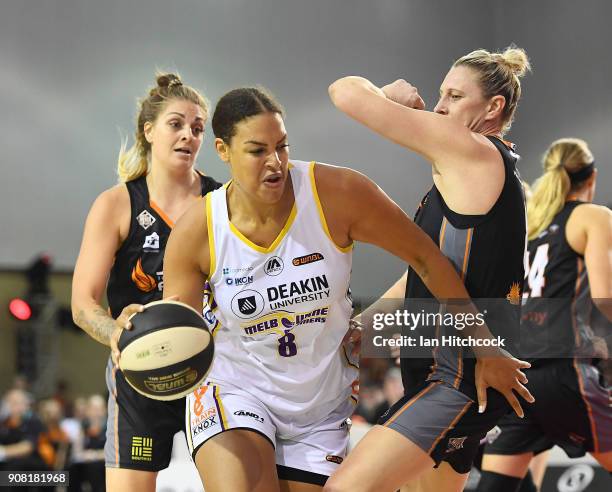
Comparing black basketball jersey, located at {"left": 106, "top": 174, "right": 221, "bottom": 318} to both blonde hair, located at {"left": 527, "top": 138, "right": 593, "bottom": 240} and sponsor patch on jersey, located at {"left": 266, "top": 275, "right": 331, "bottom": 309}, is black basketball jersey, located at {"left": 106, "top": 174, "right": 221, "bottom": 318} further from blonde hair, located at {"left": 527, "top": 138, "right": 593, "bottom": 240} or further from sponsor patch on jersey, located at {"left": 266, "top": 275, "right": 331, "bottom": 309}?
blonde hair, located at {"left": 527, "top": 138, "right": 593, "bottom": 240}

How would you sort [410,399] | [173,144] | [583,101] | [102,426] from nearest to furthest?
[410,399]
[173,144]
[102,426]
[583,101]

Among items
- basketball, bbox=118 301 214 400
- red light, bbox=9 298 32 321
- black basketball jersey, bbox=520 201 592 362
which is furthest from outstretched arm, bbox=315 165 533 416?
red light, bbox=9 298 32 321

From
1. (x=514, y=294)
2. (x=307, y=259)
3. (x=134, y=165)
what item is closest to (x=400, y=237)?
(x=307, y=259)

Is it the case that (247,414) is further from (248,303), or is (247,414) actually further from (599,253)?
(599,253)

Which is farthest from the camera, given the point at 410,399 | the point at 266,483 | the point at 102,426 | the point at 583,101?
the point at 583,101

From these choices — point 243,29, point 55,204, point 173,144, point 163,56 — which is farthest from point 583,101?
point 173,144

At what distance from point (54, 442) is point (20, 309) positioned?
3.15m

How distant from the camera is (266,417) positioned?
9.28ft

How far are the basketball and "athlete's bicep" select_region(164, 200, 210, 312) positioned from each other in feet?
0.52

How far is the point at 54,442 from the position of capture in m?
9.55

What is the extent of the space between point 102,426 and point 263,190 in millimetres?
7506

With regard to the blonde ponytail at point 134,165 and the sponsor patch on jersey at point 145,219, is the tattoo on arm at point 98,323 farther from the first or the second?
the blonde ponytail at point 134,165

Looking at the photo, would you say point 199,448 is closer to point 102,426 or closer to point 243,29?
point 102,426

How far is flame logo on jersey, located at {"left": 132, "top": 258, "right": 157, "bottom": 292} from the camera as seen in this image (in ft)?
11.6
